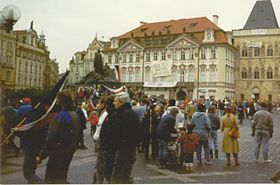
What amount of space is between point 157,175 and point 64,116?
5.97 feet

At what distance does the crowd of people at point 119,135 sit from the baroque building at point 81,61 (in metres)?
0.65

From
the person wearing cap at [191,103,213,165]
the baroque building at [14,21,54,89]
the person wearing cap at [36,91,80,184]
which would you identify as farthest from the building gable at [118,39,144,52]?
the person wearing cap at [36,91,80,184]

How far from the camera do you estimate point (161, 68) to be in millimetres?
6605

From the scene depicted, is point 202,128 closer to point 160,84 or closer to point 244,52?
point 160,84

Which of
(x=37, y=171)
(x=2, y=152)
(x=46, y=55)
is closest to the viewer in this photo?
(x=37, y=171)

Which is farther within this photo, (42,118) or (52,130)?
(42,118)

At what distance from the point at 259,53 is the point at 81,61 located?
474 cm

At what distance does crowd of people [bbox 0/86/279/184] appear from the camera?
365 centimetres

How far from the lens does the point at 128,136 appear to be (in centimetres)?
378

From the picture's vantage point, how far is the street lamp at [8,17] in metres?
4.71

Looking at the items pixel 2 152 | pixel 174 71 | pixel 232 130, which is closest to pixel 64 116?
pixel 2 152

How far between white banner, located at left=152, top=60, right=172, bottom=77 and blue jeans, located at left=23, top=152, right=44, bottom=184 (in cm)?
305

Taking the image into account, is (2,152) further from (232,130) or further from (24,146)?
(232,130)

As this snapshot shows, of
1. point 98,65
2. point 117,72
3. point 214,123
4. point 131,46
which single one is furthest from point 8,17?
point 214,123
